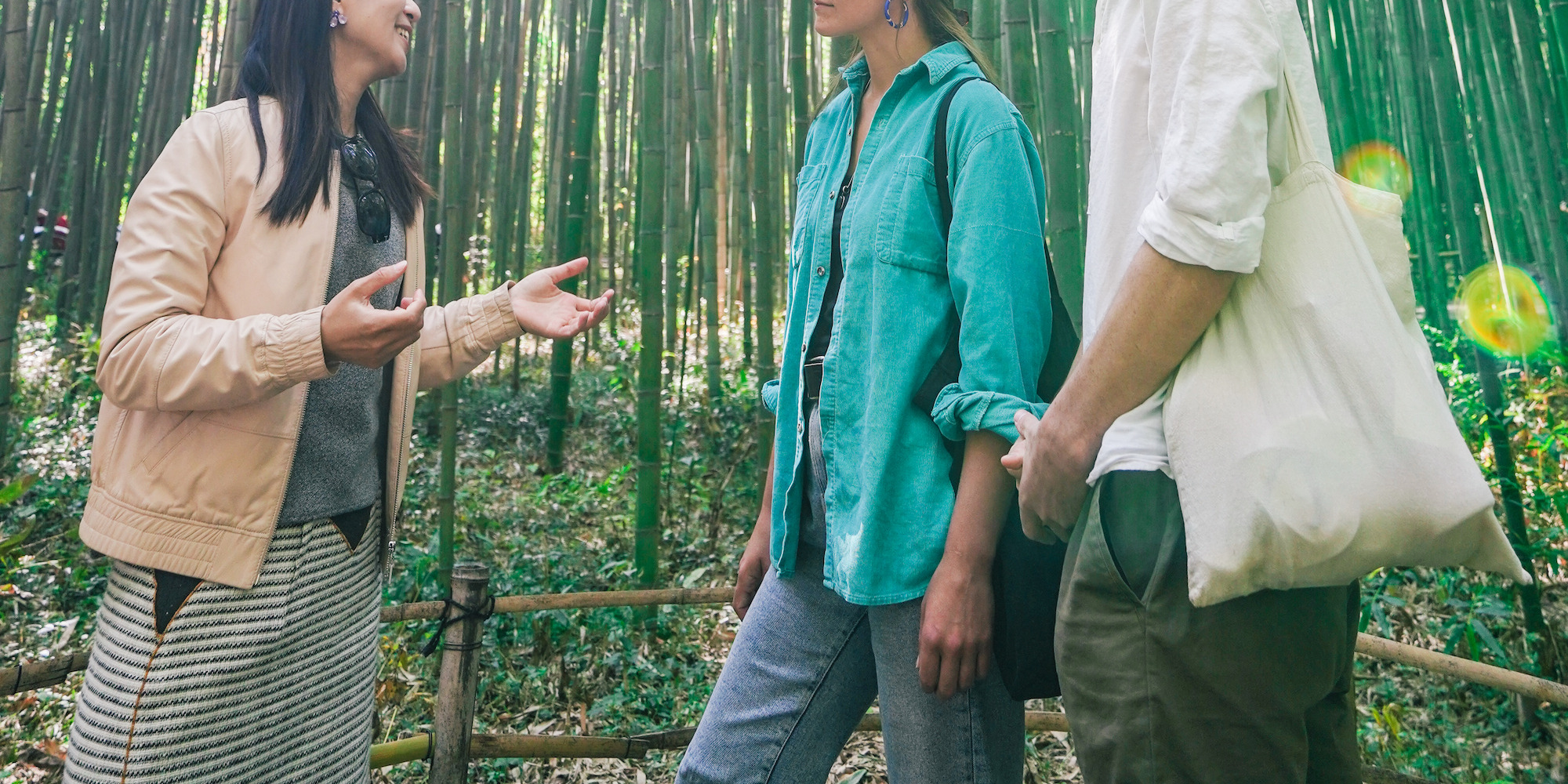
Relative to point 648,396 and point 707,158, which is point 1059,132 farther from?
point 707,158

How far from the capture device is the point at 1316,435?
2.30 ft

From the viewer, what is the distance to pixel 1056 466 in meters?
0.86

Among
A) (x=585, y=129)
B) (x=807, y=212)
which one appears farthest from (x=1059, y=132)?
(x=585, y=129)

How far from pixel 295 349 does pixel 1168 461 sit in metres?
1.01

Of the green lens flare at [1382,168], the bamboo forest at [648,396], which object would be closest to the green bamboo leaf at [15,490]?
the bamboo forest at [648,396]

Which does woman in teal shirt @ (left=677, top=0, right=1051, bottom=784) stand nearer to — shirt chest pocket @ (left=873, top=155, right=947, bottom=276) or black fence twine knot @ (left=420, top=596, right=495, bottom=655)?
shirt chest pocket @ (left=873, top=155, right=947, bottom=276)

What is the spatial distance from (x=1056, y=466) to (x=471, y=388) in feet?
16.8

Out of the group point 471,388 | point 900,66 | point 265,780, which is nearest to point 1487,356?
point 900,66

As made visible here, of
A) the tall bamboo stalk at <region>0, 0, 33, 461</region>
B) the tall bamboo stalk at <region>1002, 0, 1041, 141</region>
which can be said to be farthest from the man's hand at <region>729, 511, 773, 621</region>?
the tall bamboo stalk at <region>0, 0, 33, 461</region>

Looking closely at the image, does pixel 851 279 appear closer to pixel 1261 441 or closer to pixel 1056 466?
pixel 1056 466

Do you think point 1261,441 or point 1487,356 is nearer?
point 1261,441

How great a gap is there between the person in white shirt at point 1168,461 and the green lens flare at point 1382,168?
4.29m

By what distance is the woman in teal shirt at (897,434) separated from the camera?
3.44 ft

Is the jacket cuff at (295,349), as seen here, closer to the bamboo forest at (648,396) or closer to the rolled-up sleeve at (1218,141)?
the bamboo forest at (648,396)
